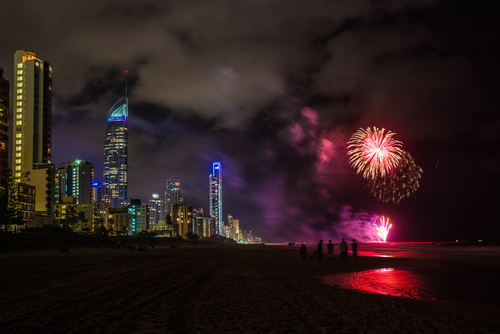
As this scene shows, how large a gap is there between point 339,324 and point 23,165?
545 ft

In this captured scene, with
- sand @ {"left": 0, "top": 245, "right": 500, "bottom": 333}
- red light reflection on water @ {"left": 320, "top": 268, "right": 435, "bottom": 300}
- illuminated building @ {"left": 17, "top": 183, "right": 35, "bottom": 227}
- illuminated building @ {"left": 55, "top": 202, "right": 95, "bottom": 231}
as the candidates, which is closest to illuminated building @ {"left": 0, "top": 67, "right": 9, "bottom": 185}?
illuminated building @ {"left": 17, "top": 183, "right": 35, "bottom": 227}

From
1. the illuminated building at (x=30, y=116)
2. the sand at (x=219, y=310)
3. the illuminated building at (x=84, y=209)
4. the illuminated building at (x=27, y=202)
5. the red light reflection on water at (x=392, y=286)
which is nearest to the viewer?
the sand at (x=219, y=310)

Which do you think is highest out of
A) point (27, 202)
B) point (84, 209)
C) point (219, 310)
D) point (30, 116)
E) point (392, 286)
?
point (30, 116)

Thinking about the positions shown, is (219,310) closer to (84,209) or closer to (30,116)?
(30,116)

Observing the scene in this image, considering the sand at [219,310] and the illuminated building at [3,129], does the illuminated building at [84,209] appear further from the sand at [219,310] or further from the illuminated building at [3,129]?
the sand at [219,310]

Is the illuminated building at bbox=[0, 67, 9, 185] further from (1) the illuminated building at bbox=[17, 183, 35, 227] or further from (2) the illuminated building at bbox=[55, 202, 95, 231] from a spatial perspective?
(2) the illuminated building at bbox=[55, 202, 95, 231]

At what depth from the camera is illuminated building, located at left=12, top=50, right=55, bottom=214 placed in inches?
5635

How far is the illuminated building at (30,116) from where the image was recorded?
470 feet

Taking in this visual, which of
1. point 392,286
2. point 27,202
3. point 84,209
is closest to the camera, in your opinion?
point 392,286

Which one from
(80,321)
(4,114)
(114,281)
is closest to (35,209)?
(4,114)

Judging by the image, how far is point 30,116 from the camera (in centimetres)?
14638

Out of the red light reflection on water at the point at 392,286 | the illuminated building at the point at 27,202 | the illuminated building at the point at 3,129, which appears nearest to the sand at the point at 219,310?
the red light reflection on water at the point at 392,286

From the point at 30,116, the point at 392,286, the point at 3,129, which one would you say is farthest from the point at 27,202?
the point at 392,286

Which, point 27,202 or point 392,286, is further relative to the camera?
point 27,202
